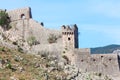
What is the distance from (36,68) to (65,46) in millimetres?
9814

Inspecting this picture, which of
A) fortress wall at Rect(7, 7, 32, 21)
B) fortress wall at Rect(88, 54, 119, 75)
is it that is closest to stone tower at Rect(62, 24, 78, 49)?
fortress wall at Rect(88, 54, 119, 75)

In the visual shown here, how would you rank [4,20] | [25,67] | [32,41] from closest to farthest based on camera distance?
[25,67] → [32,41] → [4,20]

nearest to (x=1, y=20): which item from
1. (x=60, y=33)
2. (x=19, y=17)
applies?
(x=19, y=17)

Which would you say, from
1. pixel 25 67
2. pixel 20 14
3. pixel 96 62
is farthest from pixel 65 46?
pixel 20 14

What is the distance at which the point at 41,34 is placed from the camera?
9669 centimetres

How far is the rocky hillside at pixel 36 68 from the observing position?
78.4 meters

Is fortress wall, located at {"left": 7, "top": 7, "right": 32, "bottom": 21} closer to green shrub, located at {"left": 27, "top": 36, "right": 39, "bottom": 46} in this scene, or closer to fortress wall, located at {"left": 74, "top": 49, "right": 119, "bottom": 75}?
green shrub, located at {"left": 27, "top": 36, "right": 39, "bottom": 46}

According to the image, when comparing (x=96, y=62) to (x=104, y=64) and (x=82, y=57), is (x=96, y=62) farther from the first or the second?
(x=82, y=57)

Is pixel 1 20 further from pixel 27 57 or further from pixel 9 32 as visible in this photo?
pixel 27 57

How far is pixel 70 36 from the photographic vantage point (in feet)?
300

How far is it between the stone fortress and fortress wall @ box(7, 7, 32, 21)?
0.66 meters

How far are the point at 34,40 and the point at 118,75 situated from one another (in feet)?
41.8

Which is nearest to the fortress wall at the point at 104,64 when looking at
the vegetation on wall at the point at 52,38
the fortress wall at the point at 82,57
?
the fortress wall at the point at 82,57

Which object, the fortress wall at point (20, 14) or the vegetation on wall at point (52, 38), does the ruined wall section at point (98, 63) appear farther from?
the fortress wall at point (20, 14)
